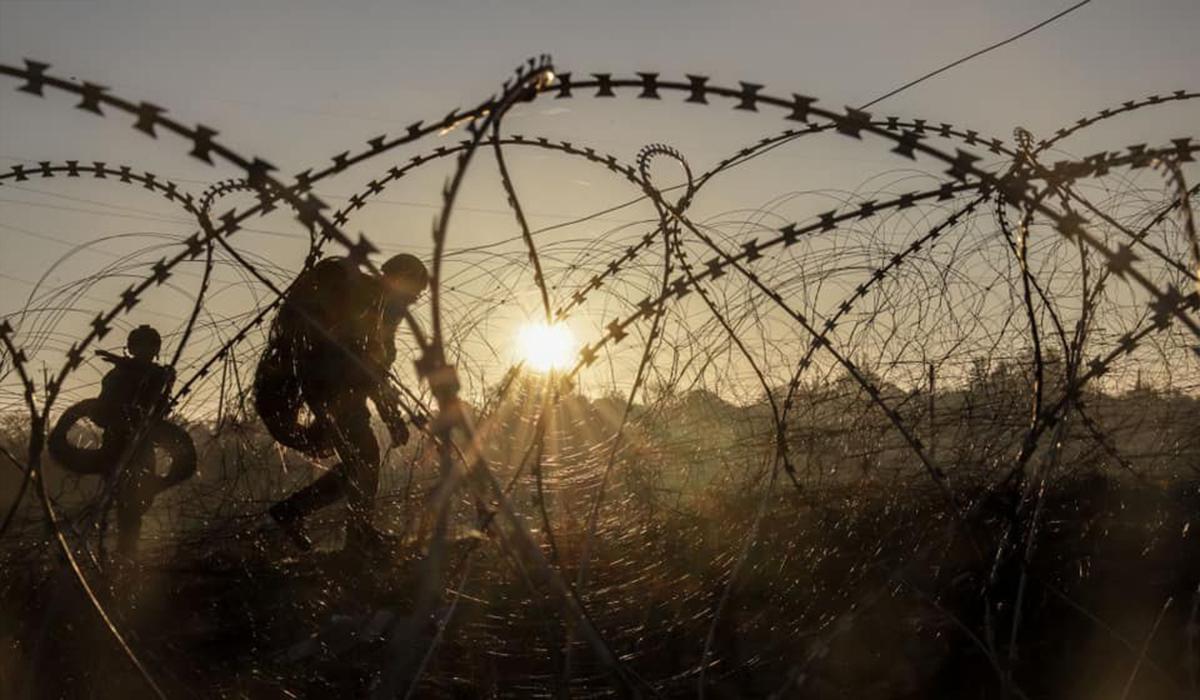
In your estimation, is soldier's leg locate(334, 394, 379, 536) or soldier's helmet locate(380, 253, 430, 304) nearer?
soldier's leg locate(334, 394, 379, 536)

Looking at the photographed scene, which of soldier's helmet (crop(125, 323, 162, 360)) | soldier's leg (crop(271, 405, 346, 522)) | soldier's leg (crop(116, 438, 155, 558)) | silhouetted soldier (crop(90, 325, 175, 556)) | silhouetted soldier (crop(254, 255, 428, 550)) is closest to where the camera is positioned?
silhouetted soldier (crop(254, 255, 428, 550))

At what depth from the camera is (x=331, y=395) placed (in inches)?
242

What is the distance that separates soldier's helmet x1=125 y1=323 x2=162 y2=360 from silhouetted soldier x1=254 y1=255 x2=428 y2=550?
71.9 inches

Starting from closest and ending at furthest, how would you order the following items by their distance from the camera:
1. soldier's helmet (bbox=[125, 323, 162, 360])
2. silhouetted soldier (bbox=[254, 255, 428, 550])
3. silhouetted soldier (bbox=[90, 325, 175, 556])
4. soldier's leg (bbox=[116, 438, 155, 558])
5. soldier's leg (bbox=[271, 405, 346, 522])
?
silhouetted soldier (bbox=[254, 255, 428, 550]), soldier's leg (bbox=[271, 405, 346, 522]), soldier's leg (bbox=[116, 438, 155, 558]), silhouetted soldier (bbox=[90, 325, 175, 556]), soldier's helmet (bbox=[125, 323, 162, 360])

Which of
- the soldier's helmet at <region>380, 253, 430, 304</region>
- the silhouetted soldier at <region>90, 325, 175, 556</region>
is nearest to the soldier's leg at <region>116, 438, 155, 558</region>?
the silhouetted soldier at <region>90, 325, 175, 556</region>

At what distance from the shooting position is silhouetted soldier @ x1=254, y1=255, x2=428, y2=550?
579 centimetres

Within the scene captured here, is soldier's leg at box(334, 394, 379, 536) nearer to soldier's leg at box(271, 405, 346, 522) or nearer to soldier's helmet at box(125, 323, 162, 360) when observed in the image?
soldier's leg at box(271, 405, 346, 522)

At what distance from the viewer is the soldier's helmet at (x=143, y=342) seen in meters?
7.46

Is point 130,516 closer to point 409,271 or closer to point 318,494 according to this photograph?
point 318,494

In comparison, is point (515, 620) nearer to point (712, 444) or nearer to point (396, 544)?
point (396, 544)

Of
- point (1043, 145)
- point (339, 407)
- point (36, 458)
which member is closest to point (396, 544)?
point (339, 407)

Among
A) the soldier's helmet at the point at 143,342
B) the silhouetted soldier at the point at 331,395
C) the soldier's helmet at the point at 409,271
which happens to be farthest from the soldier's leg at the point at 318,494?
the soldier's helmet at the point at 143,342

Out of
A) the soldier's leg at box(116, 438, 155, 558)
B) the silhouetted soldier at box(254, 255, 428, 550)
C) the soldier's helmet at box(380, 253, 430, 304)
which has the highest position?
the soldier's helmet at box(380, 253, 430, 304)

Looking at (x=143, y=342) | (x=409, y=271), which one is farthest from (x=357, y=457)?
(x=143, y=342)
